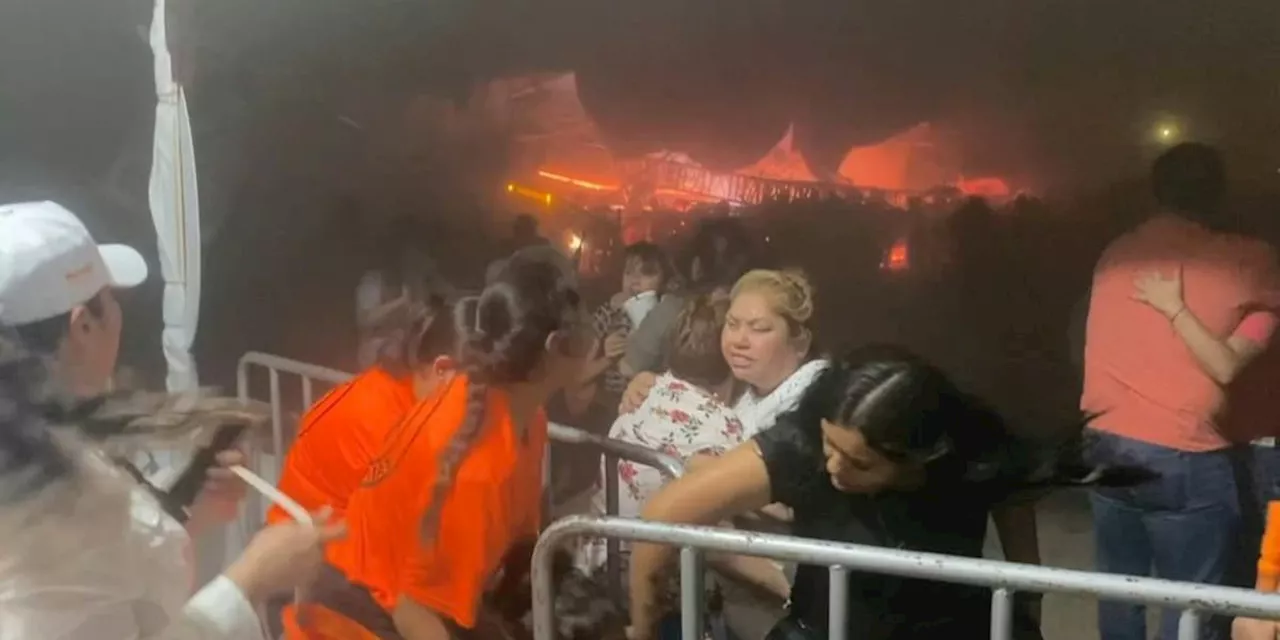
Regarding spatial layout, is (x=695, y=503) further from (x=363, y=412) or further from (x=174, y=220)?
(x=174, y=220)

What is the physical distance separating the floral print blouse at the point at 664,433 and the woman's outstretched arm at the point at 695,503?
12 mm

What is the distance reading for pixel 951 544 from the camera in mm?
800

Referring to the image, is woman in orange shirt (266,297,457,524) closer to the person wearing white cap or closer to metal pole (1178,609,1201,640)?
the person wearing white cap

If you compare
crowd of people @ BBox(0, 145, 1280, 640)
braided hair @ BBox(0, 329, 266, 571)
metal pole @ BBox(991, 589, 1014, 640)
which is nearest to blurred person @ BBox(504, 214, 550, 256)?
crowd of people @ BBox(0, 145, 1280, 640)

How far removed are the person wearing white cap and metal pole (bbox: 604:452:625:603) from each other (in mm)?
291

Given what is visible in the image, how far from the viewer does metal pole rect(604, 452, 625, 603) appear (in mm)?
921

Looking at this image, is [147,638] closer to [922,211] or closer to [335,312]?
[335,312]

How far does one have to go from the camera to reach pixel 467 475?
3.20 ft

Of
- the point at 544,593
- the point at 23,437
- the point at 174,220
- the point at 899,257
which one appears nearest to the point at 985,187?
the point at 899,257

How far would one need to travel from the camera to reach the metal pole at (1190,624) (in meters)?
0.73

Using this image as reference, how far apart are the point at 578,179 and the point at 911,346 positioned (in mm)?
294

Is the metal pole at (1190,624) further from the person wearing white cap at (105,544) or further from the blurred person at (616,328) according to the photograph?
the person wearing white cap at (105,544)

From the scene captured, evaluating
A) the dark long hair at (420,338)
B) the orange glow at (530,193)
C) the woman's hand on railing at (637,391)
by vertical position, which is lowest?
the woman's hand on railing at (637,391)

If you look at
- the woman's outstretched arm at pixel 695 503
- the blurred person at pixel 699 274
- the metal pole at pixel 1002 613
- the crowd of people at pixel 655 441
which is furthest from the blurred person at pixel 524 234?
the metal pole at pixel 1002 613
